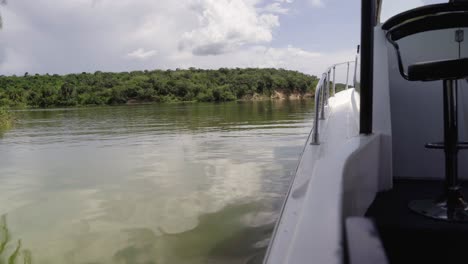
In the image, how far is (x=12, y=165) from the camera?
790 cm

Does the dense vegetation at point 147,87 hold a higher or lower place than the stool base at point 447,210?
higher

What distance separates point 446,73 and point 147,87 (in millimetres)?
62066

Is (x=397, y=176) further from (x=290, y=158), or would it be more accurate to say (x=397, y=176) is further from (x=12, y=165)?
(x=12, y=165)

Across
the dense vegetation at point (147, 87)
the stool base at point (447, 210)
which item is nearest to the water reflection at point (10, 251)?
the stool base at point (447, 210)

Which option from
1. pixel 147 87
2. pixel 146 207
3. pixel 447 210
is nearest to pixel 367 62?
pixel 447 210

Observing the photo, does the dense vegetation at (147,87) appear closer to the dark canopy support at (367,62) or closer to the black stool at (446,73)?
the dark canopy support at (367,62)

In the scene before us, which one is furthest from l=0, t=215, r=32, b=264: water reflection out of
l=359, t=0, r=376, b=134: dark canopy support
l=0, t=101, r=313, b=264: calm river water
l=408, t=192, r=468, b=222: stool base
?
l=408, t=192, r=468, b=222: stool base

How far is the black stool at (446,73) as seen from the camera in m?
1.29

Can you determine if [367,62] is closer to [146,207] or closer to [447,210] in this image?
[447,210]

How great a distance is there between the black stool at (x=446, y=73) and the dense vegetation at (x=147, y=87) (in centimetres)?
5471

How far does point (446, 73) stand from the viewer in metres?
1.30

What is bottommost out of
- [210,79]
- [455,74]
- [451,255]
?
[451,255]

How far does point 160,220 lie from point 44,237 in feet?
3.32

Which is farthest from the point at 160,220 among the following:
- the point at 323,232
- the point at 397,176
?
the point at 323,232
